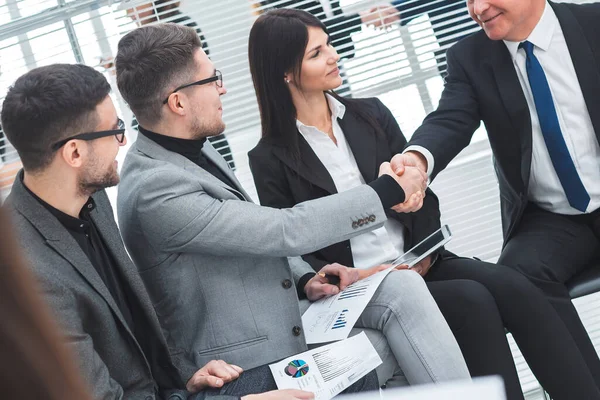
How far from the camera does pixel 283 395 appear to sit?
1.64m

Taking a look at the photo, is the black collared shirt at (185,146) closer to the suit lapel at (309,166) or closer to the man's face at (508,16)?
the suit lapel at (309,166)

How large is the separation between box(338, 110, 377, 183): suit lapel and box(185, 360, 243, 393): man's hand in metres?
0.85

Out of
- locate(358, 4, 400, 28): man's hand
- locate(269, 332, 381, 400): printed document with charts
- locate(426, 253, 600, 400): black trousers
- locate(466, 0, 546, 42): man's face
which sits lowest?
locate(426, 253, 600, 400): black trousers

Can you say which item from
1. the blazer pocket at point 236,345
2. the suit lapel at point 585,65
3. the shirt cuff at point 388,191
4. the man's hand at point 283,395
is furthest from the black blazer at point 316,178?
the man's hand at point 283,395

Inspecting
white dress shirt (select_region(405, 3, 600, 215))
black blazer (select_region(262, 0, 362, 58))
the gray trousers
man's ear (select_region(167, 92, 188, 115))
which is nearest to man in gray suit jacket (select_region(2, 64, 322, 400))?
man's ear (select_region(167, 92, 188, 115))

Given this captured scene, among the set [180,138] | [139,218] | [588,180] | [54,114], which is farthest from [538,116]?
[54,114]

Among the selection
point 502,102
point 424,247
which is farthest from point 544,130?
point 424,247

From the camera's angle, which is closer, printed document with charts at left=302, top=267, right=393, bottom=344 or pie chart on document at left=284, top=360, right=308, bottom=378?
pie chart on document at left=284, top=360, right=308, bottom=378

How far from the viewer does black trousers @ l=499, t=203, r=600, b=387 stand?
7.39 feet

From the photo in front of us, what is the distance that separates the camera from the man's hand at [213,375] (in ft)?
5.77

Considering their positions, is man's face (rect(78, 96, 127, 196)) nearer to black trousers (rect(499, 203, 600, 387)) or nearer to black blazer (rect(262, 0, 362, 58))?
black trousers (rect(499, 203, 600, 387))

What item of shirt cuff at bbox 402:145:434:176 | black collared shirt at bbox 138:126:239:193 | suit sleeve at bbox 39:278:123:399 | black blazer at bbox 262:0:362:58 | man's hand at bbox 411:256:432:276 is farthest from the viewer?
black blazer at bbox 262:0:362:58

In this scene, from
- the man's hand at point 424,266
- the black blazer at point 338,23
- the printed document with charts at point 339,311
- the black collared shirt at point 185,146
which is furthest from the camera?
the black blazer at point 338,23

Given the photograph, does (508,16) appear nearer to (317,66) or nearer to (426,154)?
(426,154)
